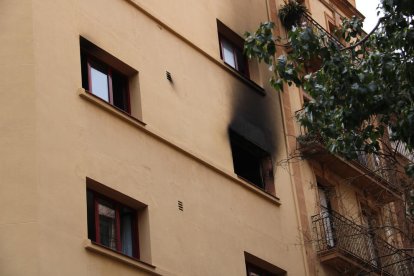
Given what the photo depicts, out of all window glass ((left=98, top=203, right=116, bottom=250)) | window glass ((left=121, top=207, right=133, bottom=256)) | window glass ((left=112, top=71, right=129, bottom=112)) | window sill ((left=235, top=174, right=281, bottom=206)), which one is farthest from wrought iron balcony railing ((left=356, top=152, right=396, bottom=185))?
window glass ((left=98, top=203, right=116, bottom=250))

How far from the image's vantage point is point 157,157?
73.8 ft

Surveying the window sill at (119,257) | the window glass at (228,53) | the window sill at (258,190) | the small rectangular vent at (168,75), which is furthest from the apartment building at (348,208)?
the window sill at (119,257)

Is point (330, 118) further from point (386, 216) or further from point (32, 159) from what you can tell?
point (386, 216)

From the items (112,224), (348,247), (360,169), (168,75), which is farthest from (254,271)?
(360,169)

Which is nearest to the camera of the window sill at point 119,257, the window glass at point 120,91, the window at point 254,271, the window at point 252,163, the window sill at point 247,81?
the window sill at point 119,257

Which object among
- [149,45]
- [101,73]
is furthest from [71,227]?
[149,45]

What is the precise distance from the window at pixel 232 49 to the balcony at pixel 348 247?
4.69 metres

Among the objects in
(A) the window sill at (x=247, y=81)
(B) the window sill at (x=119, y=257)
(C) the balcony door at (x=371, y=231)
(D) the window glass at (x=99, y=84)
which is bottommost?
(B) the window sill at (x=119, y=257)

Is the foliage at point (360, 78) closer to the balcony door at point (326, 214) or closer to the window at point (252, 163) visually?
the window at point (252, 163)

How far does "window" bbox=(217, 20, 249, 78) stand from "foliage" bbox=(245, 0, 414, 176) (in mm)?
6924

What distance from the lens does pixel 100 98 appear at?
21.7m

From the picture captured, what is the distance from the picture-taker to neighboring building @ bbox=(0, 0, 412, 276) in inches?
762

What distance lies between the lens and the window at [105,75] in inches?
879

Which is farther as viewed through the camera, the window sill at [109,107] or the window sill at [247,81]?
the window sill at [247,81]
